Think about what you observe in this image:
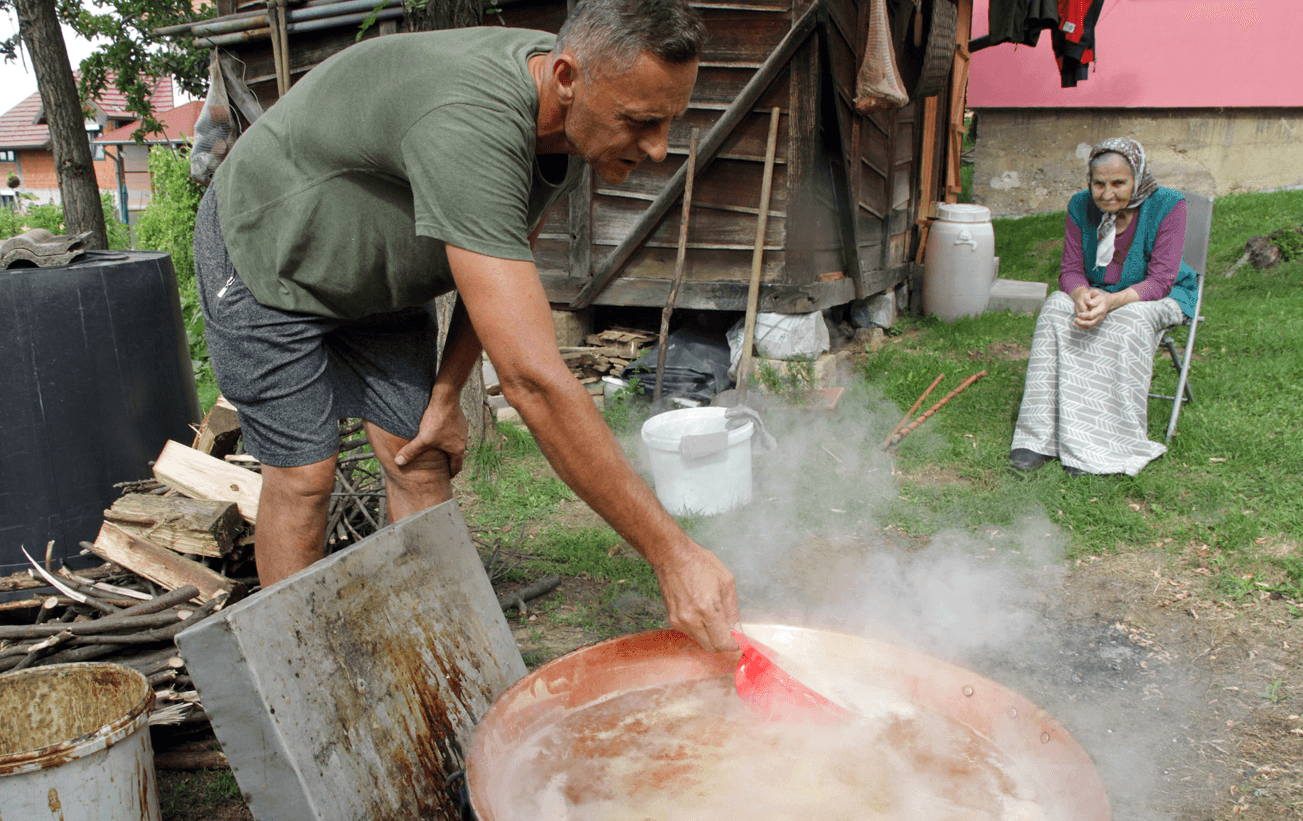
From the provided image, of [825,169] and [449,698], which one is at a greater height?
[825,169]

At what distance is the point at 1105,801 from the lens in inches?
51.1

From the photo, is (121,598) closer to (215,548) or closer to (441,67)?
(215,548)

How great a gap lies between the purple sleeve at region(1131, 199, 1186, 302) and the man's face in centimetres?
375

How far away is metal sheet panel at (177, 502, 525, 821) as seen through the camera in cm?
144

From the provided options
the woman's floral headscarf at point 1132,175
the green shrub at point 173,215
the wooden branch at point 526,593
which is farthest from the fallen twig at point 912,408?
the green shrub at point 173,215

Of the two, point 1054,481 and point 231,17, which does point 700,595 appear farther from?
point 231,17

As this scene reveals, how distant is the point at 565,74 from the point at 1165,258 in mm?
3998

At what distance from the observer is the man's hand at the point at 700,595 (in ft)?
5.08

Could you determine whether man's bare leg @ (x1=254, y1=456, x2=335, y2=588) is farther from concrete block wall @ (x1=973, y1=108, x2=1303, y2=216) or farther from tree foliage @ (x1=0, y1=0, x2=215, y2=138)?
concrete block wall @ (x1=973, y1=108, x2=1303, y2=216)

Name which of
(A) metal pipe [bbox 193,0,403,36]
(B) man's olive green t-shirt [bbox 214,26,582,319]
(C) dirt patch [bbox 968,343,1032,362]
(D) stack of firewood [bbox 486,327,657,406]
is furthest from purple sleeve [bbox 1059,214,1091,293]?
(A) metal pipe [bbox 193,0,403,36]

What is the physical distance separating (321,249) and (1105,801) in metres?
1.79

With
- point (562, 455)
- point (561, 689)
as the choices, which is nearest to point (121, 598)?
point (561, 689)

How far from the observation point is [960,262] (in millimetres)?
8164

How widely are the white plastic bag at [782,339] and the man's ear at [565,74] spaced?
418cm
